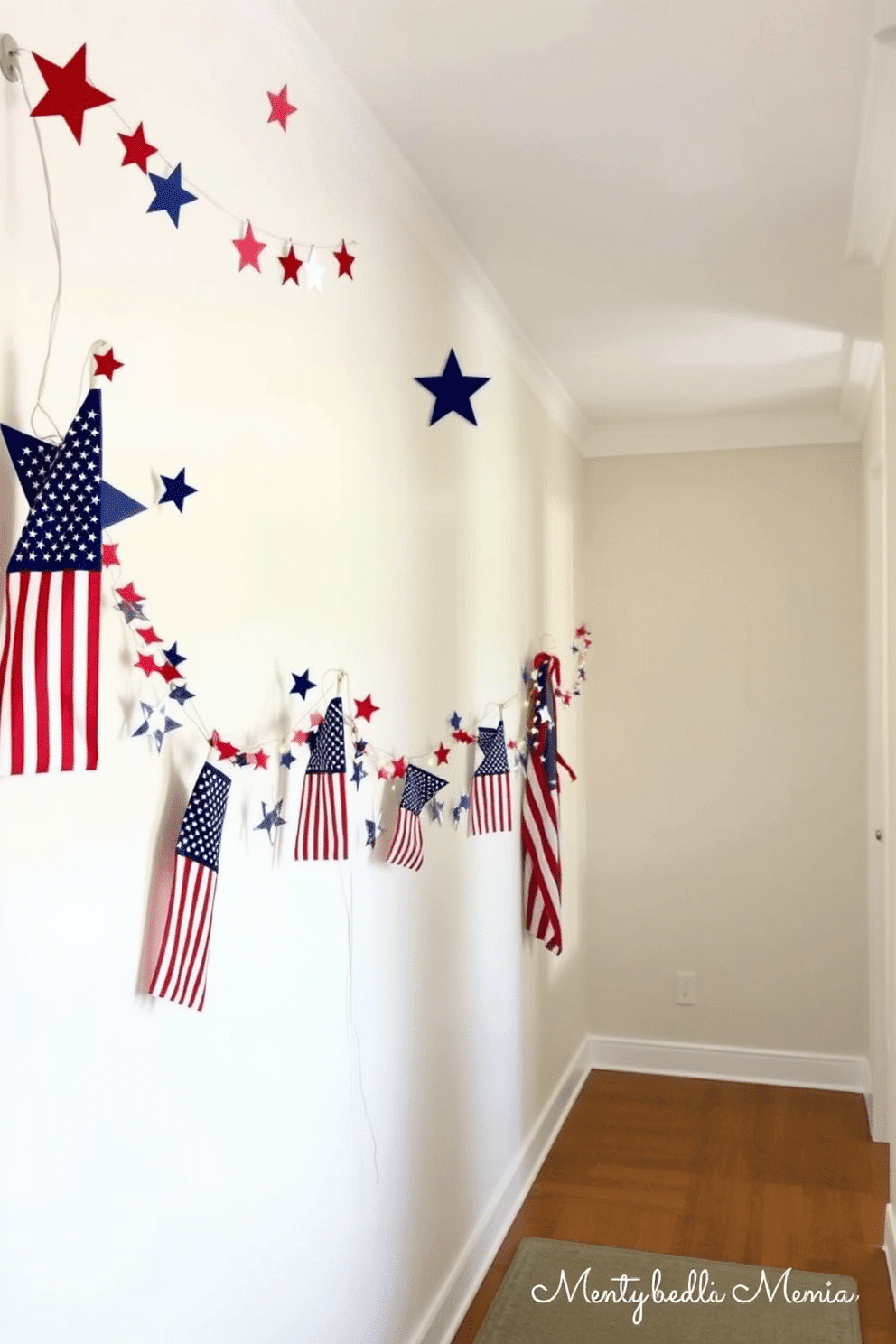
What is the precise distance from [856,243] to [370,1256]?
2.40m

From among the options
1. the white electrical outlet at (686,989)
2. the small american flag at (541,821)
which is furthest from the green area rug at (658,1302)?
the white electrical outlet at (686,989)

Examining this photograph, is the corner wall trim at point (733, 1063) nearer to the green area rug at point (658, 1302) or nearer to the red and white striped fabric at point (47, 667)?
the green area rug at point (658, 1302)

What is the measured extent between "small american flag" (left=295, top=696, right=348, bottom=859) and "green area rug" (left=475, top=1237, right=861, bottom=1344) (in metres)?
1.42

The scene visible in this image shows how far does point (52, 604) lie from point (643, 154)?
167 cm

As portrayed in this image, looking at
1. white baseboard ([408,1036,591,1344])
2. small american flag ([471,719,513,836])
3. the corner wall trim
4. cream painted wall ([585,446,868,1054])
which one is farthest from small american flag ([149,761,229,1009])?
the corner wall trim

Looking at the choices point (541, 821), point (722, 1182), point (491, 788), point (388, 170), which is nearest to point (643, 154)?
point (388, 170)

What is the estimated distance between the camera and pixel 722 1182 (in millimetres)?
3434

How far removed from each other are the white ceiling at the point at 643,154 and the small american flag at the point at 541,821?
1055 mm

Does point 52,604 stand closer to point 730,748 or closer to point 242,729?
point 242,729

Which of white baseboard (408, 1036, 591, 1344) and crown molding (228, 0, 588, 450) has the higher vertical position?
crown molding (228, 0, 588, 450)

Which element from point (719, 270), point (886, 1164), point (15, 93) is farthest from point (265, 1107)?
point (886, 1164)

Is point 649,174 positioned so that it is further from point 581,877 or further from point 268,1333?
point 581,877

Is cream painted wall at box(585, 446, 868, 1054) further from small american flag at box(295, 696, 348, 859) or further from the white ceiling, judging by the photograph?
small american flag at box(295, 696, 348, 859)

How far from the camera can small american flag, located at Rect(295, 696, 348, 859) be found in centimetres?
187
